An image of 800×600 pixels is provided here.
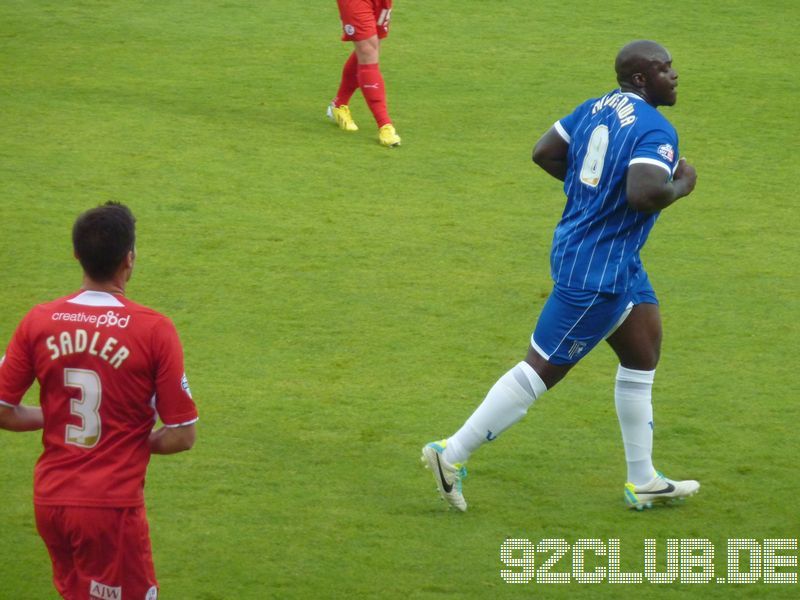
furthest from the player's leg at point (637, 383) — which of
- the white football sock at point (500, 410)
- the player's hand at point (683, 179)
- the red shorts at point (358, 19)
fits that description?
the red shorts at point (358, 19)

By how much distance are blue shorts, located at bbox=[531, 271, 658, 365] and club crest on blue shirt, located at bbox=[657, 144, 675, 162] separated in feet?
1.82

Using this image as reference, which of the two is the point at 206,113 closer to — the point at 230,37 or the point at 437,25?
the point at 230,37

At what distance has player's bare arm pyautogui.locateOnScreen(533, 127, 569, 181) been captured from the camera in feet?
17.8

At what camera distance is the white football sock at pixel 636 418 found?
5.44 m

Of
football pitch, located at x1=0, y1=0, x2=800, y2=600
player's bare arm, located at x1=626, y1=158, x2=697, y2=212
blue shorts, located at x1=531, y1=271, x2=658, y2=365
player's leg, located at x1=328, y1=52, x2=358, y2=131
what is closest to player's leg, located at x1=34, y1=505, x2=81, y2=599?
football pitch, located at x1=0, y1=0, x2=800, y2=600

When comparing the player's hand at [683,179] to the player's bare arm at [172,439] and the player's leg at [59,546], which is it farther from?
the player's leg at [59,546]

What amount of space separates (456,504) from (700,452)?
4.42 feet

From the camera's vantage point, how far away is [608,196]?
514 centimetres

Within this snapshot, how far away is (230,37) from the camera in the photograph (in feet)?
46.3

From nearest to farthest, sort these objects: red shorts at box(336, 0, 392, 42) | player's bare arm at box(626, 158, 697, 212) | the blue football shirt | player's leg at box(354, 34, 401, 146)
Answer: player's bare arm at box(626, 158, 697, 212) < the blue football shirt < red shorts at box(336, 0, 392, 42) < player's leg at box(354, 34, 401, 146)

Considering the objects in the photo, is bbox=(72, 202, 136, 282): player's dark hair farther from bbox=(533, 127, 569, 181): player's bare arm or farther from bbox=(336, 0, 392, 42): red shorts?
bbox=(336, 0, 392, 42): red shorts

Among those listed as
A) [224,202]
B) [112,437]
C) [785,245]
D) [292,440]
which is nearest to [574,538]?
[292,440]

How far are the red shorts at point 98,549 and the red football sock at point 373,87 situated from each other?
23.8ft

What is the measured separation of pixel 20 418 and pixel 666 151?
2.68 metres
